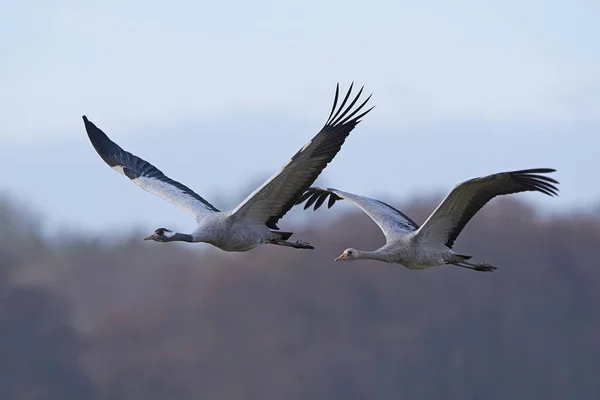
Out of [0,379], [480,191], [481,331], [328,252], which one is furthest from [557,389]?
[480,191]

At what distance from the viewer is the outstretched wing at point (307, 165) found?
2109 cm

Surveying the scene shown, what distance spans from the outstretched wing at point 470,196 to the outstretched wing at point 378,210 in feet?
2.12

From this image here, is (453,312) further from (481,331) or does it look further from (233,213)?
(233,213)

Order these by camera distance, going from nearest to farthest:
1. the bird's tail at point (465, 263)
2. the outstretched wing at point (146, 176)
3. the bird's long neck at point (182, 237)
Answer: the bird's long neck at point (182, 237)
the bird's tail at point (465, 263)
the outstretched wing at point (146, 176)

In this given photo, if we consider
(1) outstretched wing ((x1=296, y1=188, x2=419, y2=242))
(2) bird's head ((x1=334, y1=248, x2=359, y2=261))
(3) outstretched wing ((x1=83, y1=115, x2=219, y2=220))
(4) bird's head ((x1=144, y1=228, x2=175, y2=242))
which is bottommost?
(4) bird's head ((x1=144, y1=228, x2=175, y2=242))

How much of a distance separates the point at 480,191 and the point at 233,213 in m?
3.03

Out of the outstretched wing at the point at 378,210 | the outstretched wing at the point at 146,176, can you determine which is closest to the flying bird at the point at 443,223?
the outstretched wing at the point at 378,210

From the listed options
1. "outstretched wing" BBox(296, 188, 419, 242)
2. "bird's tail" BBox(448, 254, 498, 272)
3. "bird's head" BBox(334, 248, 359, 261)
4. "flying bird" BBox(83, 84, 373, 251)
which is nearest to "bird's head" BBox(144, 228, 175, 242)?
"flying bird" BBox(83, 84, 373, 251)

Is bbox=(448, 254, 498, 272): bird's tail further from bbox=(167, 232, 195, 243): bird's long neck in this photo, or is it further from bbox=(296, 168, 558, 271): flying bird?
bbox=(167, 232, 195, 243): bird's long neck

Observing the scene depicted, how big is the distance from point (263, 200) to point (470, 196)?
2519 mm

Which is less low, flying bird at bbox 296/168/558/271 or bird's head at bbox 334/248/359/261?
flying bird at bbox 296/168/558/271

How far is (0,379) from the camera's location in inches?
1598

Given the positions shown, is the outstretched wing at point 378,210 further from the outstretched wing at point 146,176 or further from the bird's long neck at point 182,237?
the bird's long neck at point 182,237

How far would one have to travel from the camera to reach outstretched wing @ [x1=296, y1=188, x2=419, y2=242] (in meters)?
23.1
